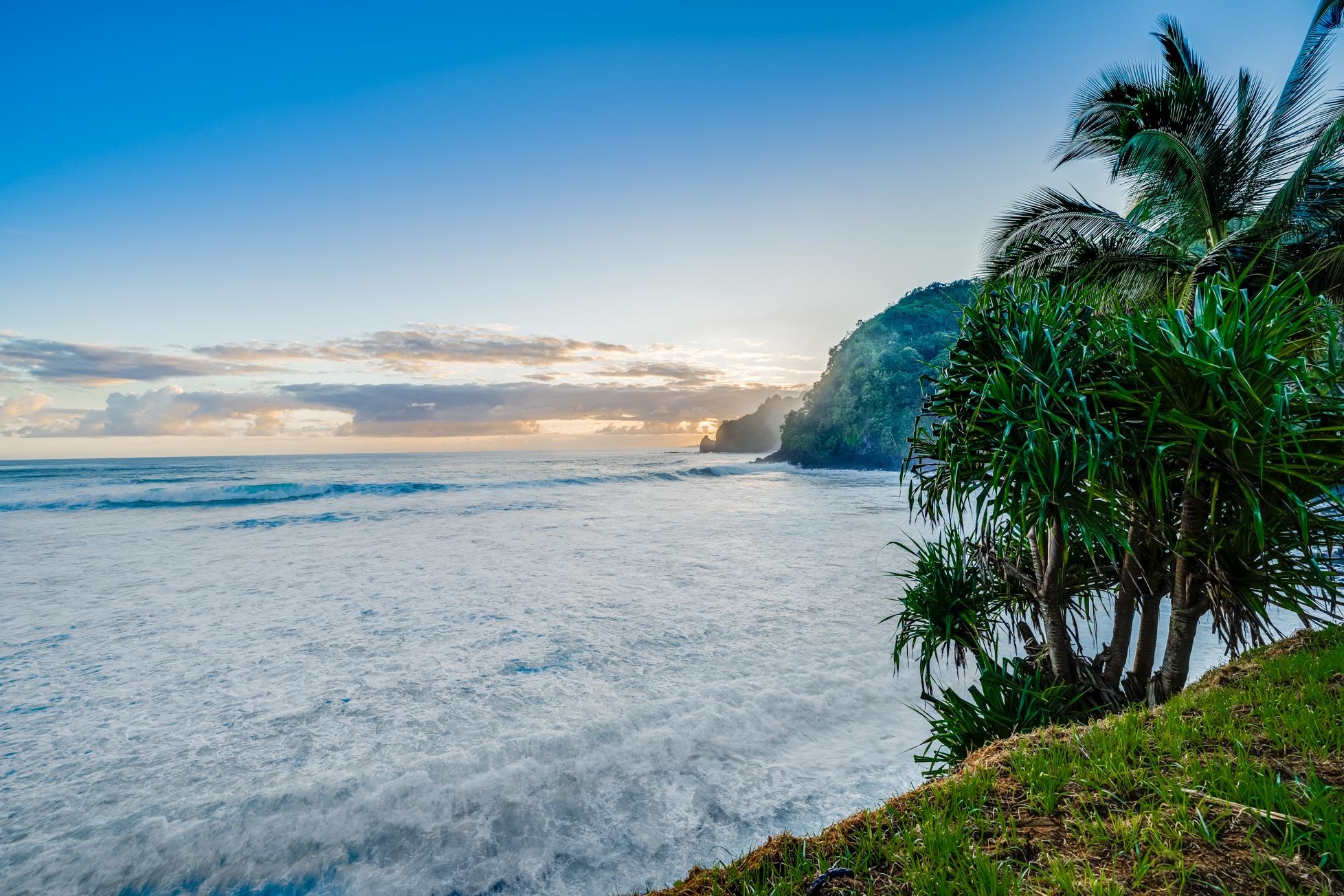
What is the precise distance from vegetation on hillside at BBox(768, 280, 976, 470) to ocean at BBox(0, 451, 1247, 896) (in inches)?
1599

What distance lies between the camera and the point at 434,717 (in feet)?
18.0

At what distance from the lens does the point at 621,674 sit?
652 cm

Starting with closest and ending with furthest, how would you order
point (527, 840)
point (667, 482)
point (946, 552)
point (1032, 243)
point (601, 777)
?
1. point (527, 840)
2. point (601, 777)
3. point (946, 552)
4. point (1032, 243)
5. point (667, 482)

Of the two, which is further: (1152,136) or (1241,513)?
(1152,136)

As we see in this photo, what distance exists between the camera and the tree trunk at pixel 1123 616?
3.91m

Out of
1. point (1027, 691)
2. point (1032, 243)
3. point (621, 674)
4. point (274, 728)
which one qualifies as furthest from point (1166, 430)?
point (1032, 243)

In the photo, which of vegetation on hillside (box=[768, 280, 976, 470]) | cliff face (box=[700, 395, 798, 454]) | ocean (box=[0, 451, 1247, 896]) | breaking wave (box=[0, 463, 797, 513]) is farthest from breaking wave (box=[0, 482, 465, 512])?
cliff face (box=[700, 395, 798, 454])

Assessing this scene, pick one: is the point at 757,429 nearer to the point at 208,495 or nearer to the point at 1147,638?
the point at 208,495

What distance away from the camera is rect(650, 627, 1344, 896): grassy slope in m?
1.62

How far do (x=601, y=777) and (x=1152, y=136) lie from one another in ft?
42.0

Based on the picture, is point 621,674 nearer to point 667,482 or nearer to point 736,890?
point 736,890

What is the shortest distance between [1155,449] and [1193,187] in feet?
32.6

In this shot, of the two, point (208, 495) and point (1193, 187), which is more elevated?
point (1193, 187)

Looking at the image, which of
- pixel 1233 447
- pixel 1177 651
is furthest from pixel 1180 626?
pixel 1233 447
